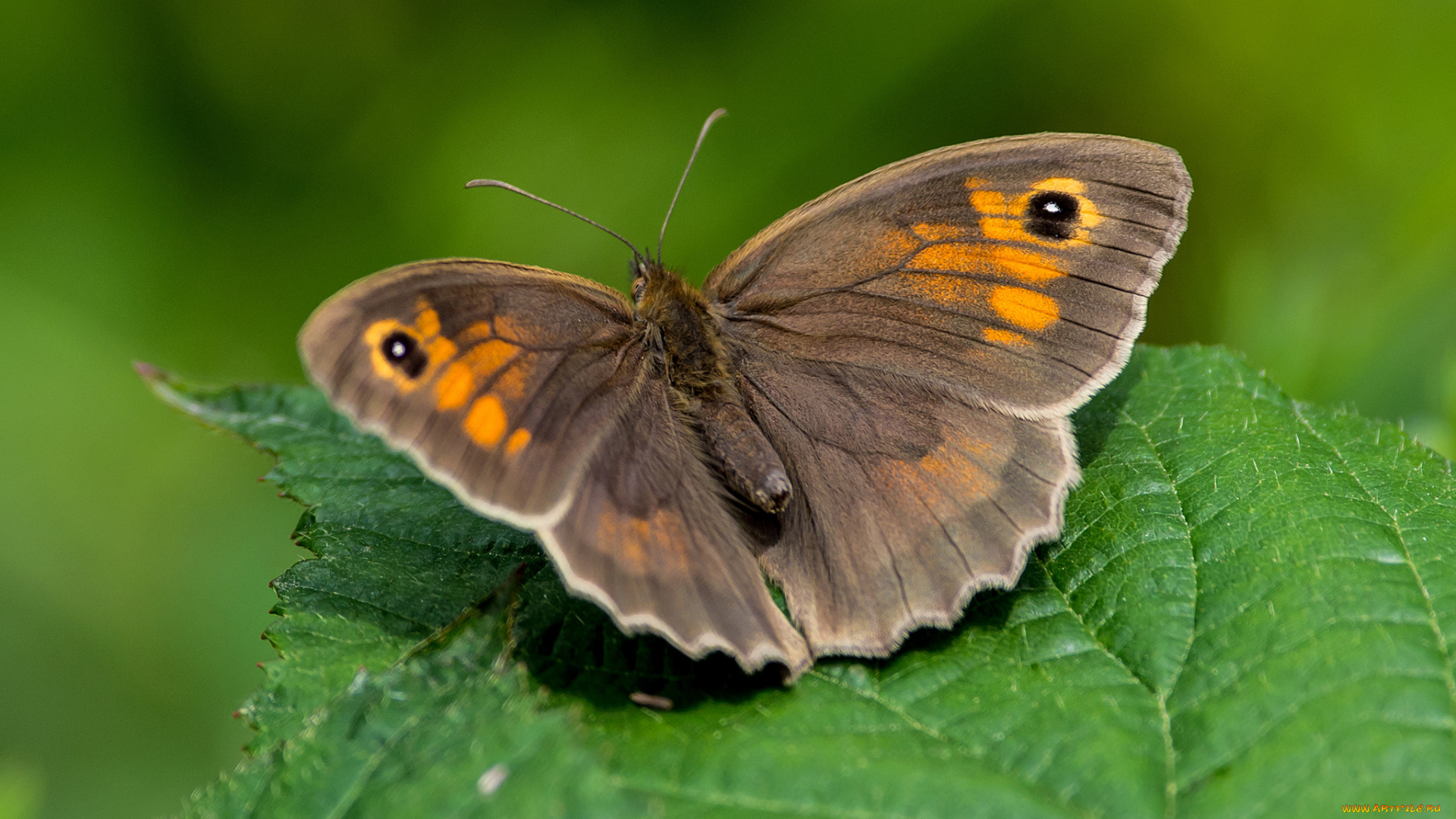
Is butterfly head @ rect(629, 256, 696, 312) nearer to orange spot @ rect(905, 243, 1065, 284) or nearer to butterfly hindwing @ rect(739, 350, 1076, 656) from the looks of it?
butterfly hindwing @ rect(739, 350, 1076, 656)

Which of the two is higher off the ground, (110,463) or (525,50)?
(525,50)

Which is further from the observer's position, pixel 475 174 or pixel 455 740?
pixel 475 174

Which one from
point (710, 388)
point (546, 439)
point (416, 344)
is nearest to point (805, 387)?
point (710, 388)

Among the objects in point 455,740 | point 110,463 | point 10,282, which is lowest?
point 110,463

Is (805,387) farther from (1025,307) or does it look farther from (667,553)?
(667,553)

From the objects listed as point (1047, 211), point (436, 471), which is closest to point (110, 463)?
point (436, 471)

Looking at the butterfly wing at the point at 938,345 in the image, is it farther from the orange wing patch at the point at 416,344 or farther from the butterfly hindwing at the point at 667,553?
the orange wing patch at the point at 416,344

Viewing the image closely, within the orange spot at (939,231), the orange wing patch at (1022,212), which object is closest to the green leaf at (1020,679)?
the orange wing patch at (1022,212)

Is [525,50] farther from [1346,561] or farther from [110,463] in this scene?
[1346,561]
